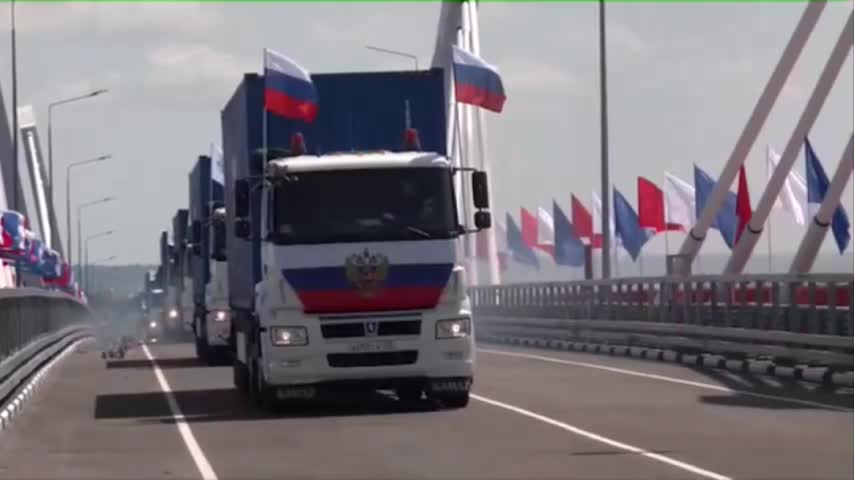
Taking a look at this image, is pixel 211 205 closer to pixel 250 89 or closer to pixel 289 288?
pixel 250 89

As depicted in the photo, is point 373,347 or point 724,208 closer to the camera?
point 373,347

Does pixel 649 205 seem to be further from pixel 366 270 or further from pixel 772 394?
pixel 366 270

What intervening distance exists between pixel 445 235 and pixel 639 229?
174 feet

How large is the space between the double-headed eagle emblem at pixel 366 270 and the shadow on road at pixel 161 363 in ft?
52.7

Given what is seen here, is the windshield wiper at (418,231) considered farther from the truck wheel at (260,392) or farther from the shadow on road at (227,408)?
the truck wheel at (260,392)

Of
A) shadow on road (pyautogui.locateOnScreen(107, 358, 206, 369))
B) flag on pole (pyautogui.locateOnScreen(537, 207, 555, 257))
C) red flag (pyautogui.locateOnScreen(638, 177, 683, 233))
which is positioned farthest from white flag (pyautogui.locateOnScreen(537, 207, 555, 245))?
shadow on road (pyautogui.locateOnScreen(107, 358, 206, 369))

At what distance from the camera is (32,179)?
11525 cm

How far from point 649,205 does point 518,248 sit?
101ft

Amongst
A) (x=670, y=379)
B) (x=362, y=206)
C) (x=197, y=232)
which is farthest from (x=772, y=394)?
(x=197, y=232)

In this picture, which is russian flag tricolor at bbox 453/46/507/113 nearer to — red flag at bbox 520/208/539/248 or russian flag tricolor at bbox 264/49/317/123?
russian flag tricolor at bbox 264/49/317/123

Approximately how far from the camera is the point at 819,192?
176 feet

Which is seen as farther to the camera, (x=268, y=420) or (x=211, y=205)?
(x=211, y=205)

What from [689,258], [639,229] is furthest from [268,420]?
[639,229]

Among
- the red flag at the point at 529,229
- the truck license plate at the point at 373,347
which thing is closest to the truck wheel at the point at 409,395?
the truck license plate at the point at 373,347
